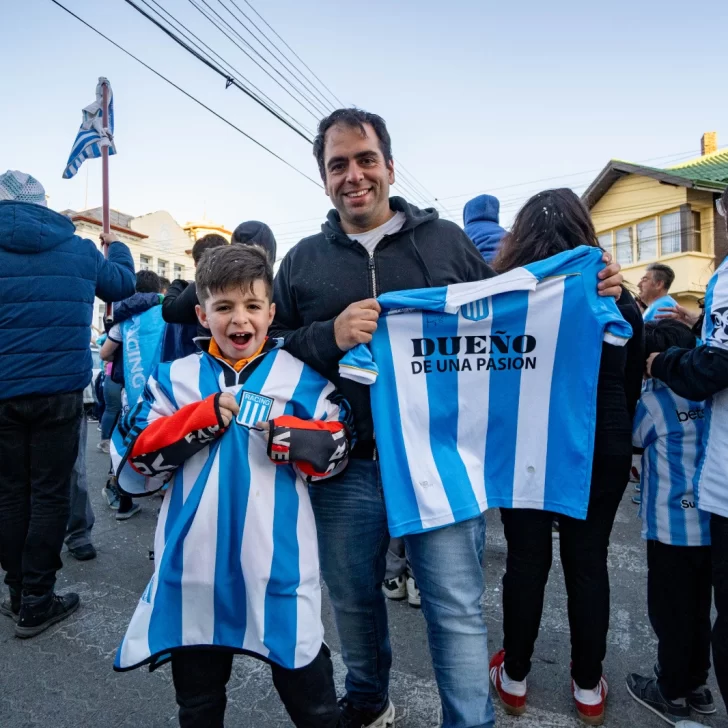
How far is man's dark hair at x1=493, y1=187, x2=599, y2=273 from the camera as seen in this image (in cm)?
214

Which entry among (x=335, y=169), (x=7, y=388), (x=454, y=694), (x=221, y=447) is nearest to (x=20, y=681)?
(x=7, y=388)

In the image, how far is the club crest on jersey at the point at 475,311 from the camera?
1.93 metres

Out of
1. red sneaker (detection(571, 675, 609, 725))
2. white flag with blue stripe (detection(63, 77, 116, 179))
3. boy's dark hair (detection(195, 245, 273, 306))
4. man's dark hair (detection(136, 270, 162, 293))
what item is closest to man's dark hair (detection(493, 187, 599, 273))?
boy's dark hair (detection(195, 245, 273, 306))

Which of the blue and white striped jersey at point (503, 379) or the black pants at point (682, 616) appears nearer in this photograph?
the blue and white striped jersey at point (503, 379)

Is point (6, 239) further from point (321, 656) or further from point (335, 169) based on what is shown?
point (321, 656)

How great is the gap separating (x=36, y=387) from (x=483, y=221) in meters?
3.12

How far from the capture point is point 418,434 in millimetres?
1911

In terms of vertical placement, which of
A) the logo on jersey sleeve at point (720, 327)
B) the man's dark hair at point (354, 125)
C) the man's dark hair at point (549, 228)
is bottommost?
the logo on jersey sleeve at point (720, 327)

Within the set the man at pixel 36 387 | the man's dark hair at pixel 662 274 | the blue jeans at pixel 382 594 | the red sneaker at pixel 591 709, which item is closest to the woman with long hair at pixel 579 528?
the red sneaker at pixel 591 709

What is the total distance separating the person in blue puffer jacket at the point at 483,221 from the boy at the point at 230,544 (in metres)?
2.60

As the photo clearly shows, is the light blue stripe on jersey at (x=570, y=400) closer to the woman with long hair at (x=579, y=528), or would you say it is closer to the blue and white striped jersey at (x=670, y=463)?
the woman with long hair at (x=579, y=528)

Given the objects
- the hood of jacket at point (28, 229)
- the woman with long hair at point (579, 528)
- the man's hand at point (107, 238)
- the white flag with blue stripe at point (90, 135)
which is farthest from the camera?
the white flag with blue stripe at point (90, 135)

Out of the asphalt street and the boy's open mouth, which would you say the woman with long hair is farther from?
the boy's open mouth

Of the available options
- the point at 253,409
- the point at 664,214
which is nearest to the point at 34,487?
the point at 253,409
